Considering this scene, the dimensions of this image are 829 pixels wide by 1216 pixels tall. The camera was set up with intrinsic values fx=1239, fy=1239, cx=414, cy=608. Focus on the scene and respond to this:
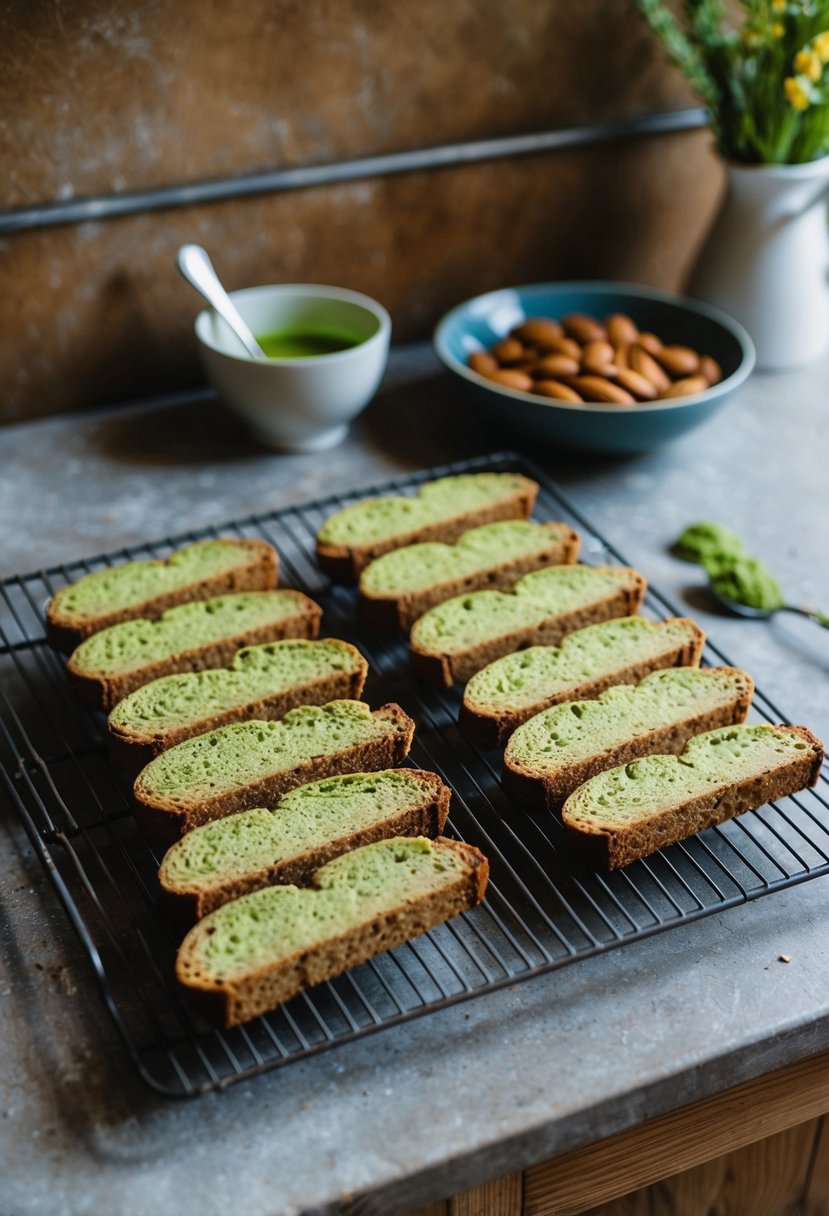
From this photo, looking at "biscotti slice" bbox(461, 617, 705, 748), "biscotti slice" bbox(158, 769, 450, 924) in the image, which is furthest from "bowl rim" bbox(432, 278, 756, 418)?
"biscotti slice" bbox(158, 769, 450, 924)

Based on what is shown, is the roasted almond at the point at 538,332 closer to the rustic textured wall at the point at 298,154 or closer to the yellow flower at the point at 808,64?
the rustic textured wall at the point at 298,154

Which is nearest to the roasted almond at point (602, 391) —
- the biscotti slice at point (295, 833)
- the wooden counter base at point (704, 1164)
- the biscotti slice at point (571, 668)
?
the biscotti slice at point (571, 668)

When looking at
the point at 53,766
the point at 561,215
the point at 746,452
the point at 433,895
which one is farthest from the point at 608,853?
the point at 561,215

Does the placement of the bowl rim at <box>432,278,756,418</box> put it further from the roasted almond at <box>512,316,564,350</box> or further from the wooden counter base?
the wooden counter base

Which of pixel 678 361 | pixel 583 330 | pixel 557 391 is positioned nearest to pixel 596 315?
pixel 583 330

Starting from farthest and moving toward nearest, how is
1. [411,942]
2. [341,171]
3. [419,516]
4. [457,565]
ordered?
[341,171] < [419,516] < [457,565] < [411,942]

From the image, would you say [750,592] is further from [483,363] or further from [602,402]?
[483,363]
